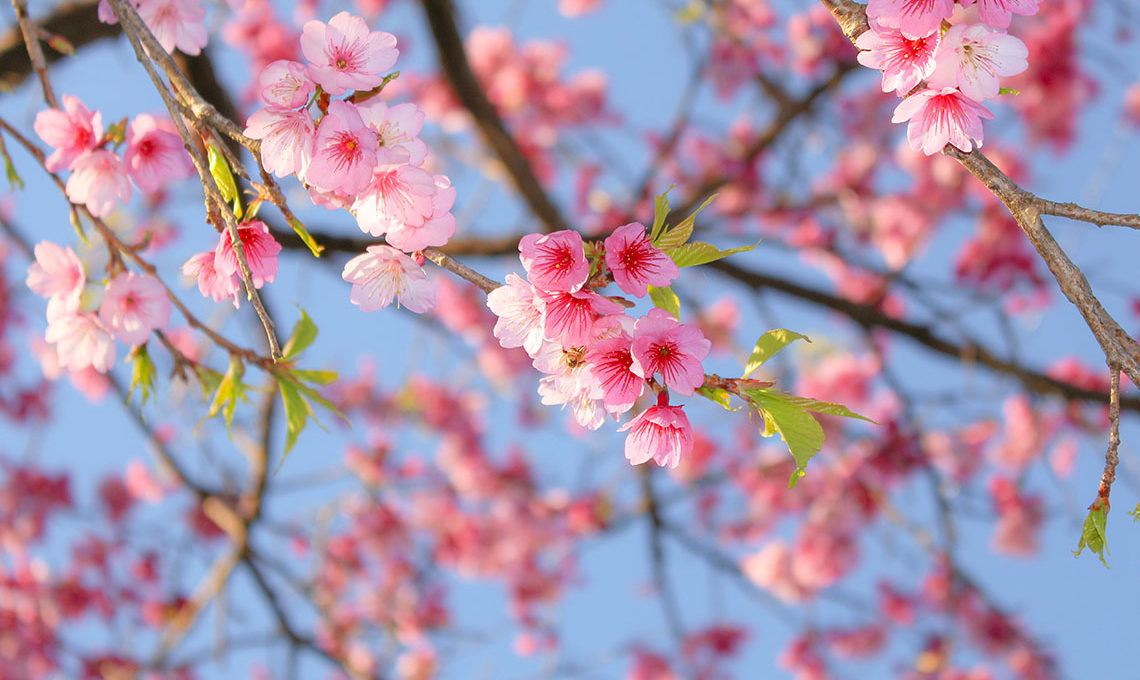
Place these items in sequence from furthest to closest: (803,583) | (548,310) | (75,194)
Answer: (803,583), (75,194), (548,310)

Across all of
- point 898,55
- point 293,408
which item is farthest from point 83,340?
point 898,55

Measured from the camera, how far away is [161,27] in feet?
4.09

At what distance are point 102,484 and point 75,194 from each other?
5226 mm

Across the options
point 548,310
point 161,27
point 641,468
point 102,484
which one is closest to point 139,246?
point 161,27

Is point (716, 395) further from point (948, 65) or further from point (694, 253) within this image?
point (948, 65)

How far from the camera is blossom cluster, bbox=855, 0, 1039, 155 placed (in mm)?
881

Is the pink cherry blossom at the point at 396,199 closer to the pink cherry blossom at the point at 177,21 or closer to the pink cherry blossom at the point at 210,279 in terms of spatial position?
the pink cherry blossom at the point at 210,279

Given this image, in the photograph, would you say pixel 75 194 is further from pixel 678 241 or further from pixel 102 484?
pixel 102 484

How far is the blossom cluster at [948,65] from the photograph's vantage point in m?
0.88

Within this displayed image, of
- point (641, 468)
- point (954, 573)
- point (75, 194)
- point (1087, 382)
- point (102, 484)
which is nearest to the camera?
point (75, 194)

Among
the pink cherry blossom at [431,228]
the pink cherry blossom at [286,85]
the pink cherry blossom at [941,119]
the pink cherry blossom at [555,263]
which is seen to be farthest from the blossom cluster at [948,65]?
the pink cherry blossom at [286,85]

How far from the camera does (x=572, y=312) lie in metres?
0.87

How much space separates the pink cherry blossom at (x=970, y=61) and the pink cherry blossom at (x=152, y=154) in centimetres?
95

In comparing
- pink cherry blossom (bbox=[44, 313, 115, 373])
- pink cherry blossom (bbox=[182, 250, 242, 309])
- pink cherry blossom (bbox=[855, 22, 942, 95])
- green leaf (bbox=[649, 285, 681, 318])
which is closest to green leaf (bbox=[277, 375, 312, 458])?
pink cherry blossom (bbox=[182, 250, 242, 309])
